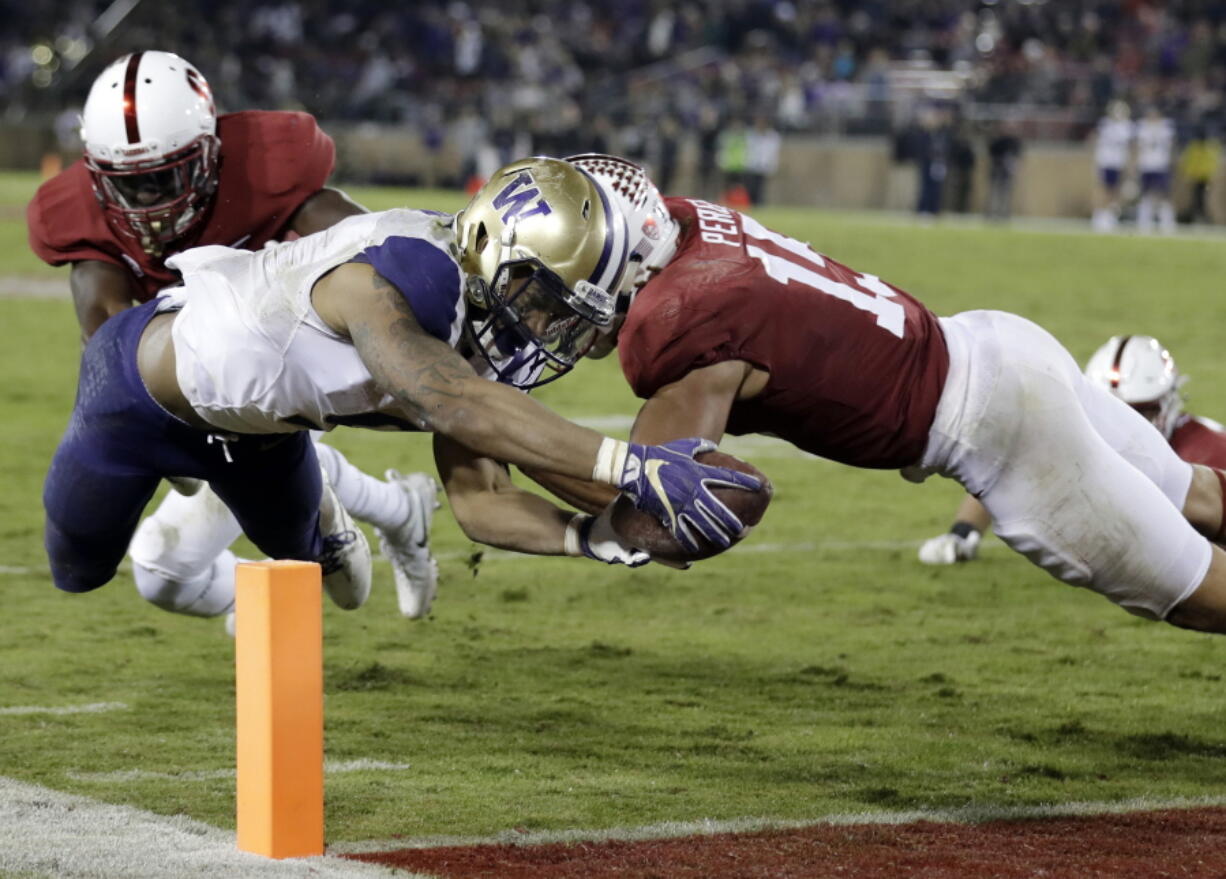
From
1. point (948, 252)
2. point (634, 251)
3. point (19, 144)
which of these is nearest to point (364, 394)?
point (634, 251)

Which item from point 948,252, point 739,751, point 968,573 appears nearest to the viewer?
point 739,751

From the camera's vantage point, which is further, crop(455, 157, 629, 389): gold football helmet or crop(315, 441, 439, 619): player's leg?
crop(315, 441, 439, 619): player's leg

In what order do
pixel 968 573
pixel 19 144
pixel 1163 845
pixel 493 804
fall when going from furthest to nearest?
pixel 19 144 → pixel 968 573 → pixel 493 804 → pixel 1163 845

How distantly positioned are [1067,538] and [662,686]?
130 centimetres

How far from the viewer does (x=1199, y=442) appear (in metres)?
5.32

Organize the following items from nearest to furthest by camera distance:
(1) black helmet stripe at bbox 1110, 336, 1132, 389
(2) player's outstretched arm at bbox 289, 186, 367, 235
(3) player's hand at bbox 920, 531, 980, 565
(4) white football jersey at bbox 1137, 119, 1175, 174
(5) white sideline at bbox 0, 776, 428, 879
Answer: (5) white sideline at bbox 0, 776, 428, 879
(2) player's outstretched arm at bbox 289, 186, 367, 235
(1) black helmet stripe at bbox 1110, 336, 1132, 389
(3) player's hand at bbox 920, 531, 980, 565
(4) white football jersey at bbox 1137, 119, 1175, 174

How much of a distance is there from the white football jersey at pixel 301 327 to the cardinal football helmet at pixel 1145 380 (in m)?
2.50

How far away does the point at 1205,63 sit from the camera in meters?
24.7

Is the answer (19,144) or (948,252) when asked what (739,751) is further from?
(19,144)

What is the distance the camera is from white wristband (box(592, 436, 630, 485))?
318cm

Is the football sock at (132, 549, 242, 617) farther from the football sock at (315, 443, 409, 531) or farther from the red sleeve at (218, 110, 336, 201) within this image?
the red sleeve at (218, 110, 336, 201)

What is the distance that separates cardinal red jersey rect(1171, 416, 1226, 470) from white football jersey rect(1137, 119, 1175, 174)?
1827cm

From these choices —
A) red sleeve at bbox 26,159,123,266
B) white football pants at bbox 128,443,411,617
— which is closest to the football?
white football pants at bbox 128,443,411,617

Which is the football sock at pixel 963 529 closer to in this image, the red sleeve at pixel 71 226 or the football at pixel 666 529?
the red sleeve at pixel 71 226
